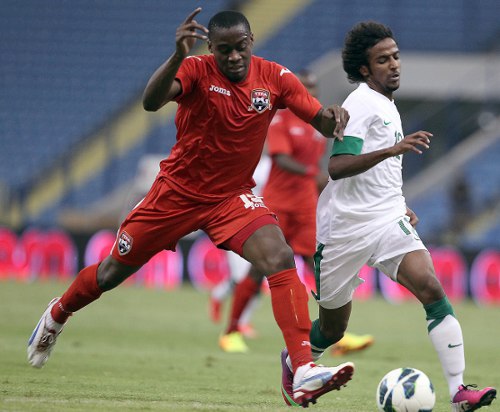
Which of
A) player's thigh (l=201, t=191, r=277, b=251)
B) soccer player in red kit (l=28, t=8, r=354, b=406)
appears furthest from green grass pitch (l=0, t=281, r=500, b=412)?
player's thigh (l=201, t=191, r=277, b=251)

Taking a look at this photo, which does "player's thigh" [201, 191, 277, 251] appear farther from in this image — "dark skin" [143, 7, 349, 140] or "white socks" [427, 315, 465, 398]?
"white socks" [427, 315, 465, 398]

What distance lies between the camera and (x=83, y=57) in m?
28.3

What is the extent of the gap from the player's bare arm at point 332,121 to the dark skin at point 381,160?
19 centimetres

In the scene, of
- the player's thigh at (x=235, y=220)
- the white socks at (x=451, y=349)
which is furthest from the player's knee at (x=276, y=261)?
the white socks at (x=451, y=349)

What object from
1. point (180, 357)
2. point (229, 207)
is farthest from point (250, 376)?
point (229, 207)

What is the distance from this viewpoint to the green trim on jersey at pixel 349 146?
669 cm

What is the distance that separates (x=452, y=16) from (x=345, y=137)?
21872 mm

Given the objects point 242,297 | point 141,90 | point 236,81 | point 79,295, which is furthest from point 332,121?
point 141,90

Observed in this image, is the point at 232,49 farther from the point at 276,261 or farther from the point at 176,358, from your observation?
the point at 176,358

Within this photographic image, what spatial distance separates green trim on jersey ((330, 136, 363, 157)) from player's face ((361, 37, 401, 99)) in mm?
487

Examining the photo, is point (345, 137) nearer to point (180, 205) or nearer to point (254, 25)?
point (180, 205)

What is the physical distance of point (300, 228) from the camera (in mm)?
11578

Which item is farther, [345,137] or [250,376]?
[250,376]

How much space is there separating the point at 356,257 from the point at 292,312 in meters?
0.54
